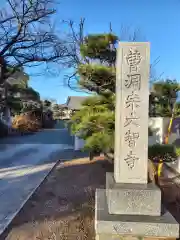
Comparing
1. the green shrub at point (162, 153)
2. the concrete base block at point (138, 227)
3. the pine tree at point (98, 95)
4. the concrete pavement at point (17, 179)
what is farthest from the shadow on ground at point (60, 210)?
the green shrub at point (162, 153)

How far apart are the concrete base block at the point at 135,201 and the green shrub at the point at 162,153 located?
1641 mm

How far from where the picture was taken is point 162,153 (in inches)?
166

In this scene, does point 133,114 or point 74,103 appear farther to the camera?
point 74,103

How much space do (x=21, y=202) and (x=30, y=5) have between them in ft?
26.9

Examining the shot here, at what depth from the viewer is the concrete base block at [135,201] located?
2.61m

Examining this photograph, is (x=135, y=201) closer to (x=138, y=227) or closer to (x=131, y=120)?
(x=138, y=227)

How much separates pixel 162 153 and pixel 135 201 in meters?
1.80

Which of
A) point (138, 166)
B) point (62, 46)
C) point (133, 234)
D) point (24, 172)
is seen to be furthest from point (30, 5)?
point (133, 234)

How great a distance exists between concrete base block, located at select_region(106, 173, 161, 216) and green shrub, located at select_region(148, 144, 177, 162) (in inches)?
64.6

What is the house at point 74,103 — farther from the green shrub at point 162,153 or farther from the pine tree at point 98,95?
the green shrub at point 162,153

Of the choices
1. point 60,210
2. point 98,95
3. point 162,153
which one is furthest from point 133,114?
point 98,95

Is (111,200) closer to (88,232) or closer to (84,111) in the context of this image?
(88,232)

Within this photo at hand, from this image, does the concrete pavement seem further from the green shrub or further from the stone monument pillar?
the green shrub

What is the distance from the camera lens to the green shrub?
13.8ft
